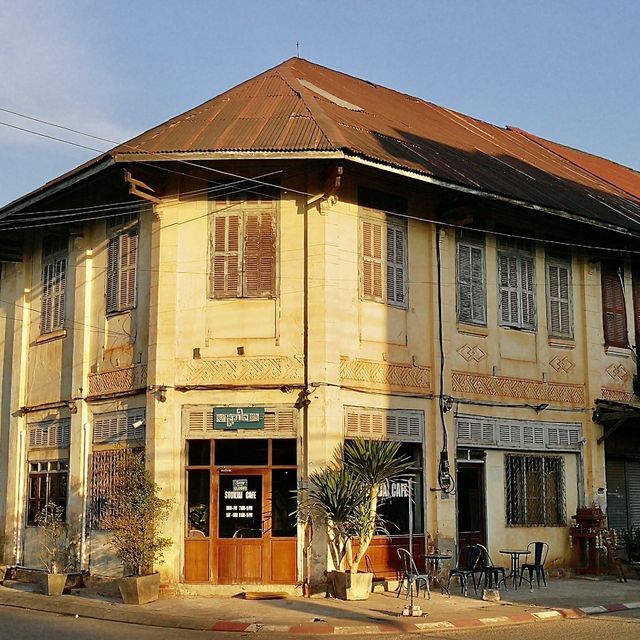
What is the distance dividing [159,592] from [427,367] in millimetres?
6375

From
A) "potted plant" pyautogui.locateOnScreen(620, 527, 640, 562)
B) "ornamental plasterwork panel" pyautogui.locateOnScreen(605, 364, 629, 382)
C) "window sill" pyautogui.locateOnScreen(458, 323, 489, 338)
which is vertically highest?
"window sill" pyautogui.locateOnScreen(458, 323, 489, 338)

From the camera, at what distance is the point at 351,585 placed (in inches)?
589

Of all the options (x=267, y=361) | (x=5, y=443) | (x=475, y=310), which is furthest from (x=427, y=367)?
(x=5, y=443)

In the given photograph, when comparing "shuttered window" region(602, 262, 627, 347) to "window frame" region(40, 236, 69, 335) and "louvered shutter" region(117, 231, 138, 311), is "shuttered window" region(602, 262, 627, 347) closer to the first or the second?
"louvered shutter" region(117, 231, 138, 311)

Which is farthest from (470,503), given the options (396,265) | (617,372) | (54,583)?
(54,583)

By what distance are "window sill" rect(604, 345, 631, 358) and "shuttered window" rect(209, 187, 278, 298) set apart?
8370mm

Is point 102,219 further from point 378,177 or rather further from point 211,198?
point 378,177

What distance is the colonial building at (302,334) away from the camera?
16297mm

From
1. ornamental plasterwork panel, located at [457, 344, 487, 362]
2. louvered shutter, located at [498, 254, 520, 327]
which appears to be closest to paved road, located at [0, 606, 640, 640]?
ornamental plasterwork panel, located at [457, 344, 487, 362]

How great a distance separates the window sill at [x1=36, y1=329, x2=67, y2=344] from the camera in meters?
19.4

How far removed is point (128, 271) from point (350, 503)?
6.31 m

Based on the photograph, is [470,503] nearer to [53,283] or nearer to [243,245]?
[243,245]

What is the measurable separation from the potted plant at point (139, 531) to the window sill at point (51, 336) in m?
4.40

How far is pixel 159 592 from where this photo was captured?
617 inches
